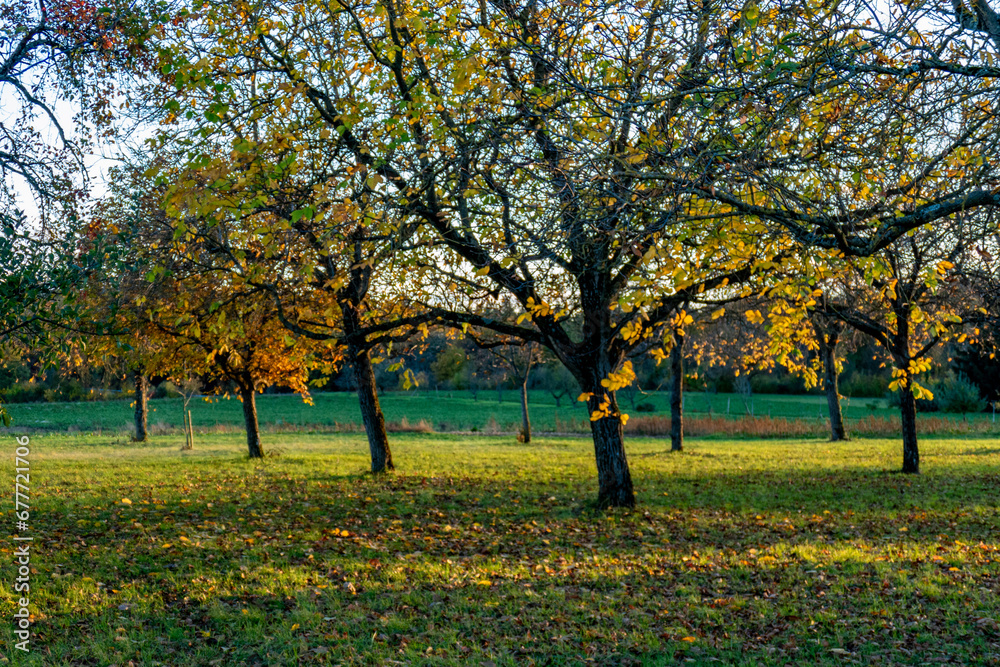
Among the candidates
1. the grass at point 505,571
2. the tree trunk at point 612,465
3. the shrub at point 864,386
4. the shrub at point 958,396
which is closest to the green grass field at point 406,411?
the shrub at point 864,386

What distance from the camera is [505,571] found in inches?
291

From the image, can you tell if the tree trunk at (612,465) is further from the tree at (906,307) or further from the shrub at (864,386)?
the shrub at (864,386)

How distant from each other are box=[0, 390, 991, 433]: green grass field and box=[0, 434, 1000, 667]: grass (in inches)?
807

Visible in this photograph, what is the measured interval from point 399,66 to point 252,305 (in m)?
4.42

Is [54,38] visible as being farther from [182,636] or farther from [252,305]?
[182,636]

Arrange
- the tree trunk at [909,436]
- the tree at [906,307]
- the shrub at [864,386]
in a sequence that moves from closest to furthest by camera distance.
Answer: the tree at [906,307] → the tree trunk at [909,436] → the shrub at [864,386]

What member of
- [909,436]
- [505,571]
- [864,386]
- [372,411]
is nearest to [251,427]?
[372,411]

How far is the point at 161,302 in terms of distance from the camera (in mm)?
11570

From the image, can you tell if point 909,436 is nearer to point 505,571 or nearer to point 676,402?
point 676,402

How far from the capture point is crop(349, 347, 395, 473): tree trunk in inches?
584

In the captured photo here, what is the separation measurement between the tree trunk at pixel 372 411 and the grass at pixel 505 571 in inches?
37.2

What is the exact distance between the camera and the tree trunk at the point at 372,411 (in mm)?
14828

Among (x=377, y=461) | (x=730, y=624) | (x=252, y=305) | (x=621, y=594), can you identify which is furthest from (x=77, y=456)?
(x=730, y=624)

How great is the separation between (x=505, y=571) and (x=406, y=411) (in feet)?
136
